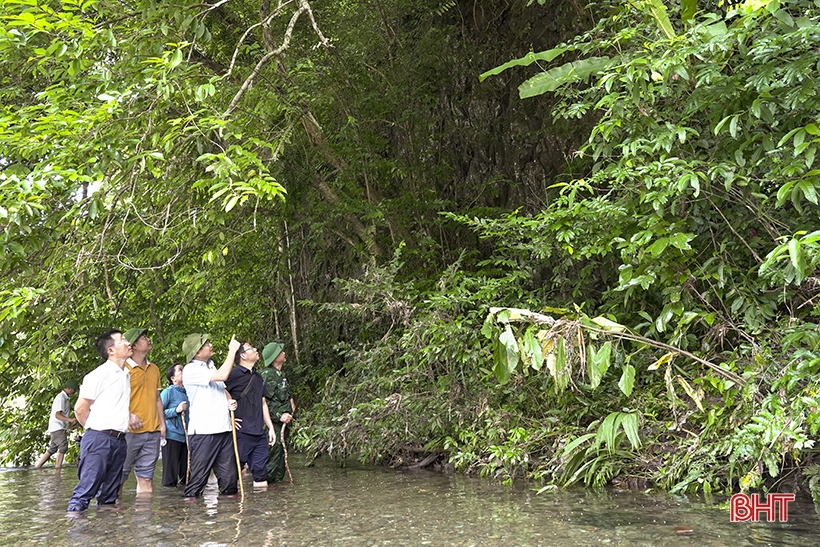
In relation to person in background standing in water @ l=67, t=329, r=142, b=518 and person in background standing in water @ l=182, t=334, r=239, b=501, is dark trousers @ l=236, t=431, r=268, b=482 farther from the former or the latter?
person in background standing in water @ l=67, t=329, r=142, b=518

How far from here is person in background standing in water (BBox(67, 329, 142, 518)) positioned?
25.4 feet

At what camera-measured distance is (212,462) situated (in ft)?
28.9

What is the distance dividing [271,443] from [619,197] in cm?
502

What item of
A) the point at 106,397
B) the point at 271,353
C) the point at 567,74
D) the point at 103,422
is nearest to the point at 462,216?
the point at 567,74

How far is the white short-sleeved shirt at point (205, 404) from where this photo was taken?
28.9 ft

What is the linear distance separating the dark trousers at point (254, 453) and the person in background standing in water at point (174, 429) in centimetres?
130

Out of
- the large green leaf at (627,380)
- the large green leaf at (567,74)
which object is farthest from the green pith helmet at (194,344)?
the large green leaf at (627,380)

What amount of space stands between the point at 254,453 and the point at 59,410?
232 inches

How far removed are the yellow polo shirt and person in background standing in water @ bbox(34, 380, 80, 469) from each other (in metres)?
5.42

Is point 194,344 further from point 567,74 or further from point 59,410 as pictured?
point 59,410

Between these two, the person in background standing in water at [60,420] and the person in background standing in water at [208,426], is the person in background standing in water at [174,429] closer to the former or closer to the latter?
the person in background standing in water at [208,426]

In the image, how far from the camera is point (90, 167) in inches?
308

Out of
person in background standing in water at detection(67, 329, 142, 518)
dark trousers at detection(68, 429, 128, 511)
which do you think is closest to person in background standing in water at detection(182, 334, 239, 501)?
person in background standing in water at detection(67, 329, 142, 518)

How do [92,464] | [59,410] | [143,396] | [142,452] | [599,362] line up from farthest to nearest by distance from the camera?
[59,410]
[142,452]
[143,396]
[92,464]
[599,362]
